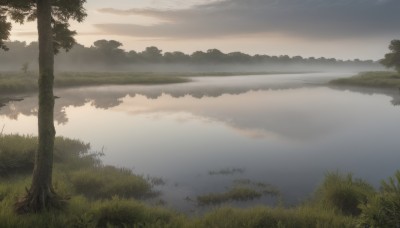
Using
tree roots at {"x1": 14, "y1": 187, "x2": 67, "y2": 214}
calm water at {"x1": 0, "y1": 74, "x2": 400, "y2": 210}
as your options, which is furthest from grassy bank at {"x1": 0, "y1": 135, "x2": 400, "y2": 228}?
calm water at {"x1": 0, "y1": 74, "x2": 400, "y2": 210}

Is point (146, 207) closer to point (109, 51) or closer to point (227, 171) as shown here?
point (227, 171)

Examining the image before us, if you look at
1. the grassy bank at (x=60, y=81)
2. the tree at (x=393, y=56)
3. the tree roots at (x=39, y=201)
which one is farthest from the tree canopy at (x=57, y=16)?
the tree at (x=393, y=56)

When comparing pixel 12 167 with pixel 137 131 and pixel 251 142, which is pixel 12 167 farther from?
pixel 251 142

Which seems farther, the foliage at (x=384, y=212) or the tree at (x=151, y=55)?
the tree at (x=151, y=55)

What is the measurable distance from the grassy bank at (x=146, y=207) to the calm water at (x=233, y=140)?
5.17 feet

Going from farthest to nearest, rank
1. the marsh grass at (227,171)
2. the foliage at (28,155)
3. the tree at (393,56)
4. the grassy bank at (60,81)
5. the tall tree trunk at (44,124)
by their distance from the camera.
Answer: the tree at (393,56), the grassy bank at (60,81), the marsh grass at (227,171), the foliage at (28,155), the tall tree trunk at (44,124)

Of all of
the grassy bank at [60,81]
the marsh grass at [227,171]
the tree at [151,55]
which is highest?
the tree at [151,55]

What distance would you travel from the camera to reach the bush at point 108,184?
1297 cm

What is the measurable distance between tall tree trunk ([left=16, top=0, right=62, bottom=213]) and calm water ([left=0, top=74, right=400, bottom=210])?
171 inches

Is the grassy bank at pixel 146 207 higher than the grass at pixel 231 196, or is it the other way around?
the grassy bank at pixel 146 207

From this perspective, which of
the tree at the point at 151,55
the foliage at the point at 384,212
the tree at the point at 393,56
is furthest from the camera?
the tree at the point at 151,55

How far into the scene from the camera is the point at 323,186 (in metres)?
12.0

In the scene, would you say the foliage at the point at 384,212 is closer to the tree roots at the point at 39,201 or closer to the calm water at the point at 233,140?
the calm water at the point at 233,140

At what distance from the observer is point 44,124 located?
9734 millimetres
